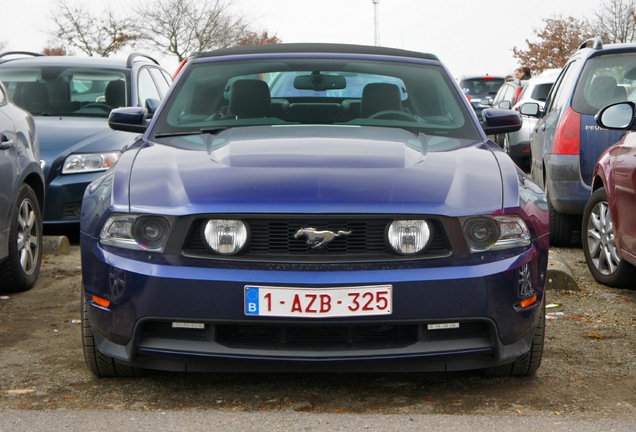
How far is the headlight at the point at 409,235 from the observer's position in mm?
4414

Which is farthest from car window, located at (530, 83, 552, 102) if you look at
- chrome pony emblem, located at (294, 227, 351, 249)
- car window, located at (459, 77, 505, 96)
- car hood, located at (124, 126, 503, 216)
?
car window, located at (459, 77, 505, 96)

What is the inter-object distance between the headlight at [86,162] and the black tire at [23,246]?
174 centimetres

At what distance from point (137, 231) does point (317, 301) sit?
0.77 m

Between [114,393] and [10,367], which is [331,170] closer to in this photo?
[114,393]

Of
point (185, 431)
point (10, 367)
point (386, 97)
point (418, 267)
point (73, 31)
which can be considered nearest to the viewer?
point (185, 431)

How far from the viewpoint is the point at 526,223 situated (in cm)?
459

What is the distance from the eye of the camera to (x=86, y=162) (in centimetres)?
948

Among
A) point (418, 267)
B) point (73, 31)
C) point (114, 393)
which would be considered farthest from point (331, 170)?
point (73, 31)

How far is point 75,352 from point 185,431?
1.58 m

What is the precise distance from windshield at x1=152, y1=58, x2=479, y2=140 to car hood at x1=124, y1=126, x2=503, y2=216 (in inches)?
23.6

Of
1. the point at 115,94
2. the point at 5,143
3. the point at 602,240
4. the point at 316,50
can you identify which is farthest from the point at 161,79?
the point at 316,50

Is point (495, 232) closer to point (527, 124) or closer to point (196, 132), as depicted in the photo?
point (196, 132)

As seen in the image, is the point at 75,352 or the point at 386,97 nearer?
the point at 75,352

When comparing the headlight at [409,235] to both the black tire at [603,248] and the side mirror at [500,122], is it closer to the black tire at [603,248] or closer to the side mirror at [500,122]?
the side mirror at [500,122]
